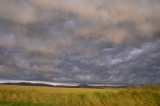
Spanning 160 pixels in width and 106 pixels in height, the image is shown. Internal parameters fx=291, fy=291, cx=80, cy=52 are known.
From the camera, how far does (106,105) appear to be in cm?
2092

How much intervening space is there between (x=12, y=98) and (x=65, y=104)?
20.3 ft

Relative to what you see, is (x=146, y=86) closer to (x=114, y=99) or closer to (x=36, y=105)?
(x=114, y=99)

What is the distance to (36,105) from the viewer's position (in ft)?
74.5

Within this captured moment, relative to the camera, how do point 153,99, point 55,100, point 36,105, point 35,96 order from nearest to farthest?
point 153,99, point 36,105, point 55,100, point 35,96

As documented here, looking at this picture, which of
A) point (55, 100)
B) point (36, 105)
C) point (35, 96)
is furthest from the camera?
point (35, 96)

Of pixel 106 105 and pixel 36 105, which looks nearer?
pixel 106 105

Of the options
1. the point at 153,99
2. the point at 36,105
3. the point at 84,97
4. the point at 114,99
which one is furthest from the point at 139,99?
the point at 36,105

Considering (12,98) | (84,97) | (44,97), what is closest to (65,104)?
(84,97)

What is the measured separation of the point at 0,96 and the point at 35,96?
3.67 m

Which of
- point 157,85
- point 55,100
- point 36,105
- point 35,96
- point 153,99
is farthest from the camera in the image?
point 35,96

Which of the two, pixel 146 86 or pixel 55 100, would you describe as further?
pixel 55 100

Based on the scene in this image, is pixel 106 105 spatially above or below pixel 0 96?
below

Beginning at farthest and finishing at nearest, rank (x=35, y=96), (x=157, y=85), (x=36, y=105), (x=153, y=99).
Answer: (x=35, y=96) → (x=36, y=105) → (x=157, y=85) → (x=153, y=99)

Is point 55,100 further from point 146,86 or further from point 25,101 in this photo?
point 146,86
